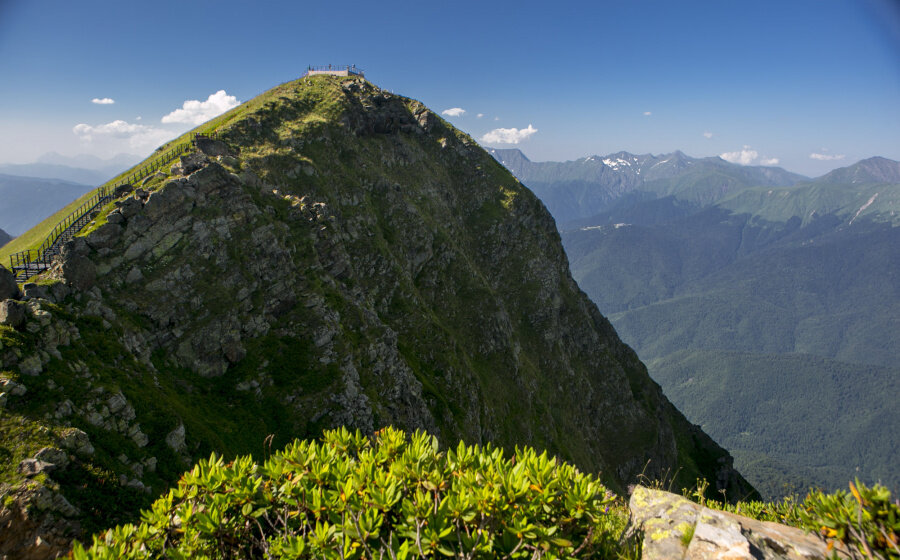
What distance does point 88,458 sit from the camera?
17.1 metres

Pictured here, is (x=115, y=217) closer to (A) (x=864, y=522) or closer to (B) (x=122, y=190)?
(B) (x=122, y=190)

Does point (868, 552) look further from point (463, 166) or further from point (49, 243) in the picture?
point (463, 166)

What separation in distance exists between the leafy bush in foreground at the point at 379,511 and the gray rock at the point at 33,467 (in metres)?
12.8

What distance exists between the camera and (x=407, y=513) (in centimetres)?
616

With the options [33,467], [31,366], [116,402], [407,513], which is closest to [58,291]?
[31,366]

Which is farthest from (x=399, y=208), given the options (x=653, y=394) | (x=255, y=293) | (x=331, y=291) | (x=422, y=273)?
(x=653, y=394)

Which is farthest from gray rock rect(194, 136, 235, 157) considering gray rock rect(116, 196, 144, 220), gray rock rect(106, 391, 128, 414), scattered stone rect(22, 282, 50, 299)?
gray rock rect(106, 391, 128, 414)

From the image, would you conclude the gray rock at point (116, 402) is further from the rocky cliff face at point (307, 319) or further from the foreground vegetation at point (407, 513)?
the foreground vegetation at point (407, 513)

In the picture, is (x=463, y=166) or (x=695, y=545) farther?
(x=463, y=166)

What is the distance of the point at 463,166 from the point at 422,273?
31858 millimetres

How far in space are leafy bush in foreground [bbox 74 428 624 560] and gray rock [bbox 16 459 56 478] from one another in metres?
12.8

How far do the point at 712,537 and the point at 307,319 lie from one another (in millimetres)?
33408

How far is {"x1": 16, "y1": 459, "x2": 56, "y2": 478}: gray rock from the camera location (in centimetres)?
1487

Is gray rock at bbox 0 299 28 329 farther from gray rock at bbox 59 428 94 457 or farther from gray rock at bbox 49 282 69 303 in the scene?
gray rock at bbox 59 428 94 457
